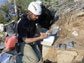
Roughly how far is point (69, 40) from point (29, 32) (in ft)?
3.35

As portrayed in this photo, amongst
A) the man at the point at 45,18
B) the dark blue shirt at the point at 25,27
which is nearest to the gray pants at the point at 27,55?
the dark blue shirt at the point at 25,27

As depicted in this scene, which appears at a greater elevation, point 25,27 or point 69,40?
point 25,27

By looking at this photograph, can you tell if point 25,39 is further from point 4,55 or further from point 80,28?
point 80,28

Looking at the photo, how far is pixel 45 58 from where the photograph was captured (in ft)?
12.0

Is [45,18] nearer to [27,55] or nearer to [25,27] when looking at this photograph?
[25,27]

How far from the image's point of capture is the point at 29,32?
10.9 ft

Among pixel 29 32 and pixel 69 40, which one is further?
pixel 69 40

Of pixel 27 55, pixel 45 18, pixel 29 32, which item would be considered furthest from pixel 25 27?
pixel 45 18

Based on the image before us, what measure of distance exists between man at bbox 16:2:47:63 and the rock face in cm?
39

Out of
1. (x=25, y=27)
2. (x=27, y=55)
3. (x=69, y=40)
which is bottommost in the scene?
(x=27, y=55)

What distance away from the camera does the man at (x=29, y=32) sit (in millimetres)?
3133

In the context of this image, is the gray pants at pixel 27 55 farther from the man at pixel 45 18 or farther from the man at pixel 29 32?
the man at pixel 45 18

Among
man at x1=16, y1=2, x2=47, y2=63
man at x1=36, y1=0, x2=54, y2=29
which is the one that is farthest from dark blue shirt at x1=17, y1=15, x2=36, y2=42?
man at x1=36, y1=0, x2=54, y2=29

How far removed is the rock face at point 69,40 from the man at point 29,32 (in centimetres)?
39
